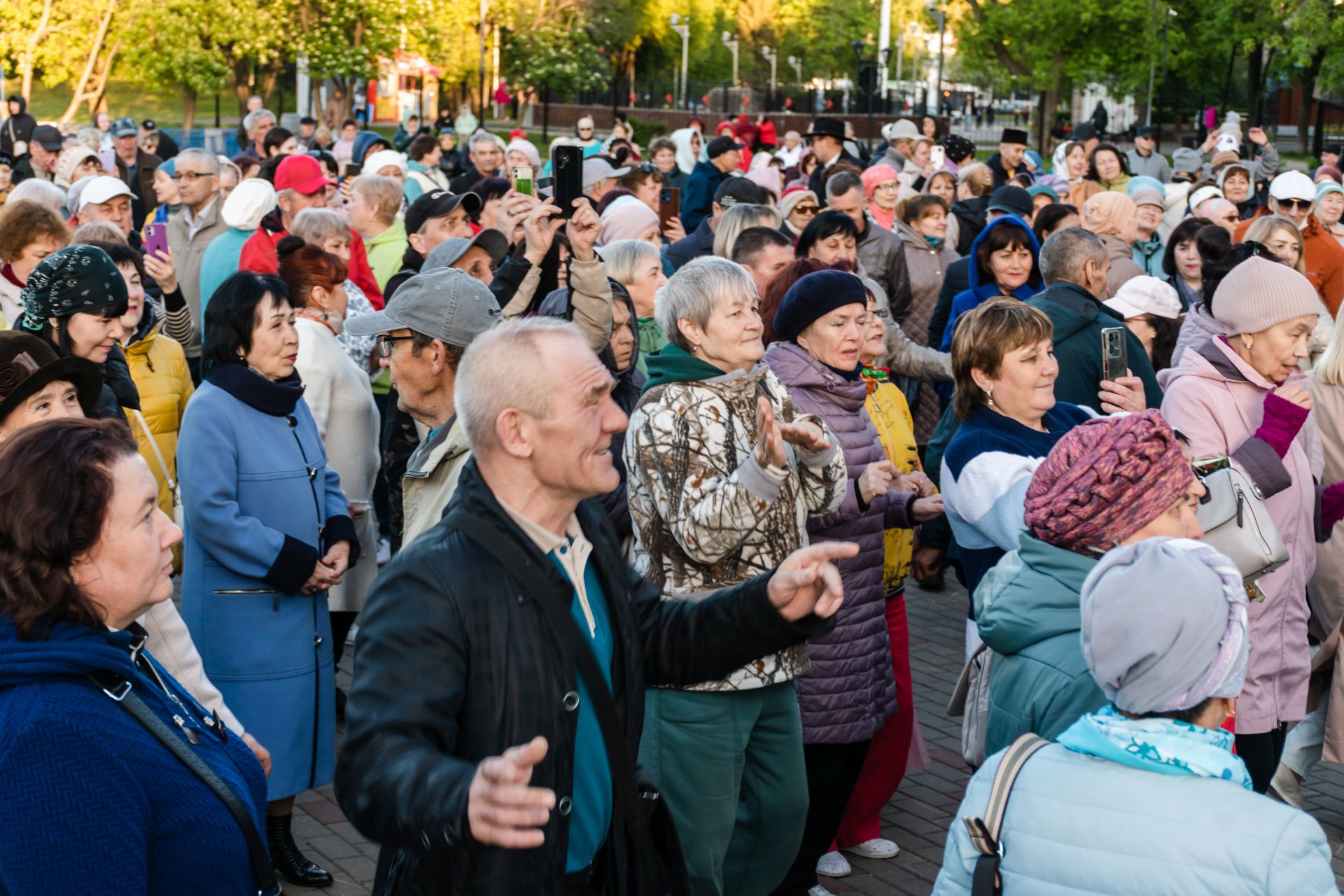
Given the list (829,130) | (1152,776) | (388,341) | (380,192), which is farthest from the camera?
(829,130)

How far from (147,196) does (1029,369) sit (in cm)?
1425

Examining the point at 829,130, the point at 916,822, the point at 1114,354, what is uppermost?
the point at 829,130

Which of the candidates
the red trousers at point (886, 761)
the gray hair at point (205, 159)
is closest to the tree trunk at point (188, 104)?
the gray hair at point (205, 159)

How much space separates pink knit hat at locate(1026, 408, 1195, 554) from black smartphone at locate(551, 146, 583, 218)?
2.74 m

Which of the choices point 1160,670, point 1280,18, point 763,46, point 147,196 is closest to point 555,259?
point 1160,670

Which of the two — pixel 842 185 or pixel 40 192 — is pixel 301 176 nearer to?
pixel 40 192

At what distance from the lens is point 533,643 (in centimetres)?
269

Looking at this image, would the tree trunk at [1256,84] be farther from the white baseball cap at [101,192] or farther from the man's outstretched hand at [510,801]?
the man's outstretched hand at [510,801]

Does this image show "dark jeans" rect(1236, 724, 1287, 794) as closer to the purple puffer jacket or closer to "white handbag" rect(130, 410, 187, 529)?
the purple puffer jacket

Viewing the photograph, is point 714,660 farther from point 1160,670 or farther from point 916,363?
point 916,363

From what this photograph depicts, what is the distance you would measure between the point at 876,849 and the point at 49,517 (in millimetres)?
3583

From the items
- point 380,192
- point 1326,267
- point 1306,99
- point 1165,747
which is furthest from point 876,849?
point 1306,99

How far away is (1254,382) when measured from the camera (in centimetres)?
529

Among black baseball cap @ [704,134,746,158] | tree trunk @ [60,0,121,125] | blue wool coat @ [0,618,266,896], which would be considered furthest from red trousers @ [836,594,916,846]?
tree trunk @ [60,0,121,125]
